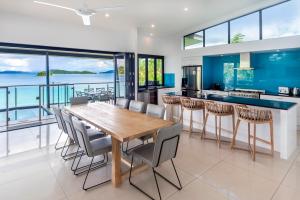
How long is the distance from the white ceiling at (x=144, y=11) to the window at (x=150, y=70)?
1445mm

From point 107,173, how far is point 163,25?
566 cm

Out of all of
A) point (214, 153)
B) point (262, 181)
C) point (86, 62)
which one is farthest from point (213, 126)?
point (86, 62)

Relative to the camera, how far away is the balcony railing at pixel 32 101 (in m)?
5.10

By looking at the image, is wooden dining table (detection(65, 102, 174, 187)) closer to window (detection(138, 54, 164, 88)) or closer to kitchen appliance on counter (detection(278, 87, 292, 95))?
kitchen appliance on counter (detection(278, 87, 292, 95))

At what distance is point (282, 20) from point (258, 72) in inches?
64.0

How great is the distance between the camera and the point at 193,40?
24.9 ft

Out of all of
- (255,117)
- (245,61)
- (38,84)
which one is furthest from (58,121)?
(245,61)

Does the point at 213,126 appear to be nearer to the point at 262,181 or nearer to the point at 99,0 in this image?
the point at 262,181

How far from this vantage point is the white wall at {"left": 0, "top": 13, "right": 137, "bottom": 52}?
4789mm

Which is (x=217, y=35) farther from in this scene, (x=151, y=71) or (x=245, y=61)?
(x=151, y=71)

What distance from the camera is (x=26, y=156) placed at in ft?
10.7

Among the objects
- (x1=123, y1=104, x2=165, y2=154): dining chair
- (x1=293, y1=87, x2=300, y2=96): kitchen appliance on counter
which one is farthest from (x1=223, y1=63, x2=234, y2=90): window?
(x1=123, y1=104, x2=165, y2=154): dining chair

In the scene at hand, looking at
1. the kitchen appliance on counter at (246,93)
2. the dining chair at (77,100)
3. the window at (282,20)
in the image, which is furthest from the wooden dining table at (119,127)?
the window at (282,20)

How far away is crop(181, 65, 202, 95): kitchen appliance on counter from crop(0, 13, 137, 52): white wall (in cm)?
235
